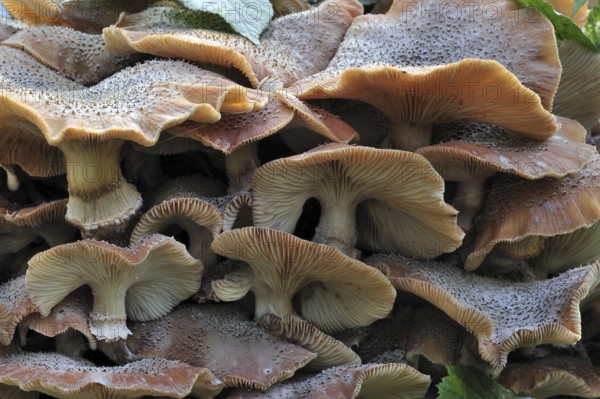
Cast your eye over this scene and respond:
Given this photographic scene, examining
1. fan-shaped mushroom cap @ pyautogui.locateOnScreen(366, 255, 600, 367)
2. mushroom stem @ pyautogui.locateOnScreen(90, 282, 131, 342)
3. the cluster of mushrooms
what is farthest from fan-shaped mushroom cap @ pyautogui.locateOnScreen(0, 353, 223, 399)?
fan-shaped mushroom cap @ pyautogui.locateOnScreen(366, 255, 600, 367)

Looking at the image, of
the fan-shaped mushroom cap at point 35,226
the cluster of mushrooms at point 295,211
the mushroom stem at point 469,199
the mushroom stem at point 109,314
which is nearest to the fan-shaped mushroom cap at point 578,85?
the cluster of mushrooms at point 295,211

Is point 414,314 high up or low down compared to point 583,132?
down

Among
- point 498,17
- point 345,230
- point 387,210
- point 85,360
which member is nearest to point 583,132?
point 498,17

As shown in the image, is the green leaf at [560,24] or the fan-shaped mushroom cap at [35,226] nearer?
the fan-shaped mushroom cap at [35,226]

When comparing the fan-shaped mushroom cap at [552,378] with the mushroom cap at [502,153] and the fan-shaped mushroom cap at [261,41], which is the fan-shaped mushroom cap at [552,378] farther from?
the fan-shaped mushroom cap at [261,41]

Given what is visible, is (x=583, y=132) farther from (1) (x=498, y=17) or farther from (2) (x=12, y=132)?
(2) (x=12, y=132)

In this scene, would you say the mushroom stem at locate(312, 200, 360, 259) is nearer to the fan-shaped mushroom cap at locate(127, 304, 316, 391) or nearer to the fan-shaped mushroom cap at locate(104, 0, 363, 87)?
the fan-shaped mushroom cap at locate(127, 304, 316, 391)
